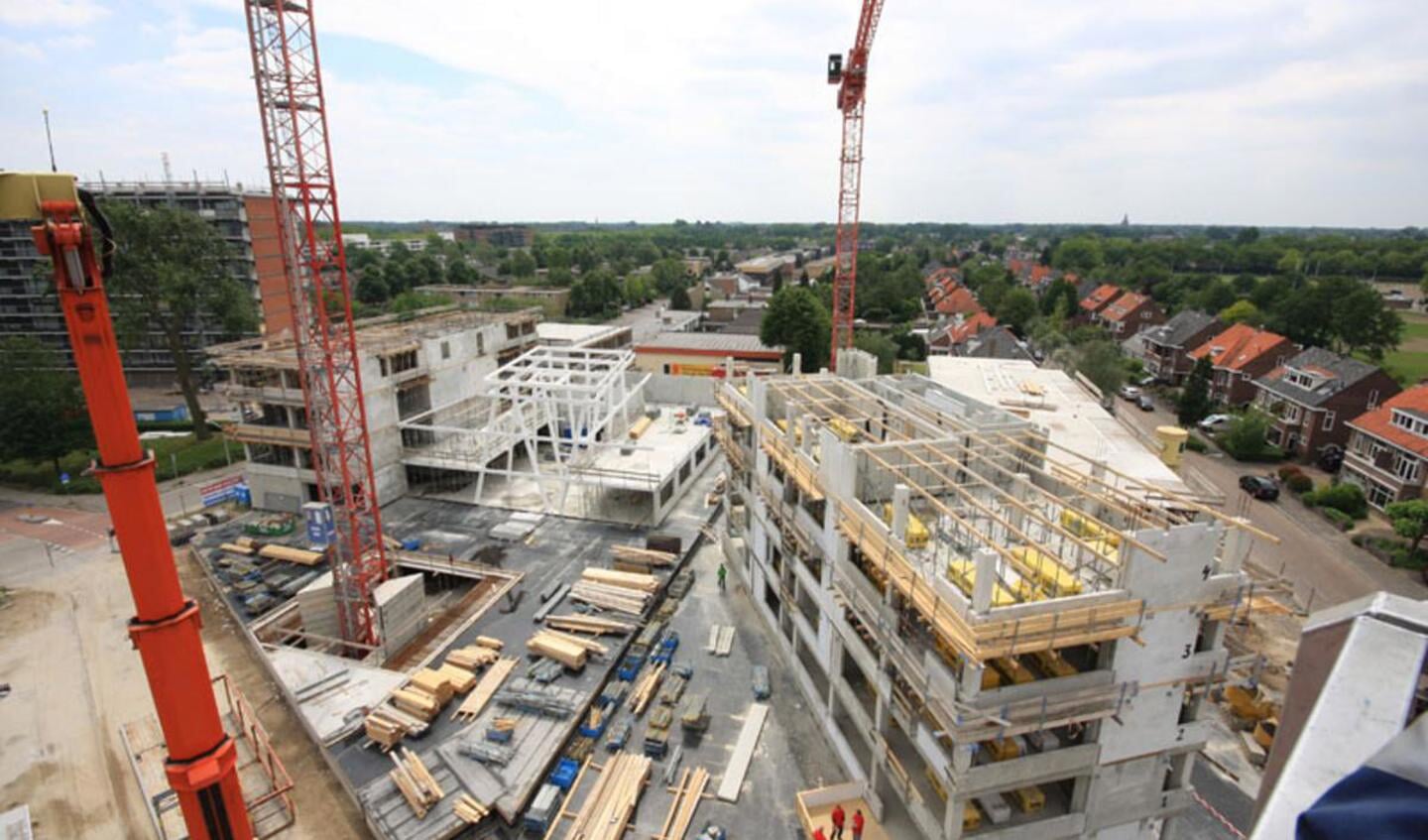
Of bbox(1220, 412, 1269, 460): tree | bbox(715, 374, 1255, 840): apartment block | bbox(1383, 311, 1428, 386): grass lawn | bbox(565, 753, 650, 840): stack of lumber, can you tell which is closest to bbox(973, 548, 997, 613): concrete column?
bbox(715, 374, 1255, 840): apartment block

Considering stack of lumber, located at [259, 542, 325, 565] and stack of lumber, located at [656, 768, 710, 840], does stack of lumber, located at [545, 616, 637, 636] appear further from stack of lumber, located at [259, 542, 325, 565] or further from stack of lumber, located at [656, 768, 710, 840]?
stack of lumber, located at [259, 542, 325, 565]

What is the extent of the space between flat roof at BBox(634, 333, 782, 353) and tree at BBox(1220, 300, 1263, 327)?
62.9 meters

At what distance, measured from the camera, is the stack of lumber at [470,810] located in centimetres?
2125

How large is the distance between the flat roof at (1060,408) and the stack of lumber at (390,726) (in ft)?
101

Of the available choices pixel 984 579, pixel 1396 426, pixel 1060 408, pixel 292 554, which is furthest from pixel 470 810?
pixel 1396 426

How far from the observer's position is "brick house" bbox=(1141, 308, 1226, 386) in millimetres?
76438

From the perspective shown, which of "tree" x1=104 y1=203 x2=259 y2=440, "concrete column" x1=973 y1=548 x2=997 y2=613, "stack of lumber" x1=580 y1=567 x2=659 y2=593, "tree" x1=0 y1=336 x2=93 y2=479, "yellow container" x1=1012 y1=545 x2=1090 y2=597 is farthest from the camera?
"tree" x1=104 y1=203 x2=259 y2=440

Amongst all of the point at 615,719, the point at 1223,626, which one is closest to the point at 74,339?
the point at 615,719

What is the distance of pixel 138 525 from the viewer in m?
Result: 13.0

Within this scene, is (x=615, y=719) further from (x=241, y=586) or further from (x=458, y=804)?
(x=241, y=586)

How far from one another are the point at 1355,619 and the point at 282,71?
32.1 m

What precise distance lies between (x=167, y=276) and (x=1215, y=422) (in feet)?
279

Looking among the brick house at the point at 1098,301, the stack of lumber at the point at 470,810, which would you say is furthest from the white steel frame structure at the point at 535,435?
the brick house at the point at 1098,301

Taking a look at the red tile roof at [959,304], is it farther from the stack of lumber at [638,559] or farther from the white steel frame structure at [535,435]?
the stack of lumber at [638,559]
